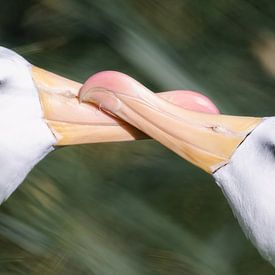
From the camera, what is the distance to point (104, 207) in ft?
12.7

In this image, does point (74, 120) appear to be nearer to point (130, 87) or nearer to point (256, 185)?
point (130, 87)

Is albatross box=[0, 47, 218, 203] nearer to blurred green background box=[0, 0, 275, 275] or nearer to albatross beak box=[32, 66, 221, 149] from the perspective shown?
albatross beak box=[32, 66, 221, 149]

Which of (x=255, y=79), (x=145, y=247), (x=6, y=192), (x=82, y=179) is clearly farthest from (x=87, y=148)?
(x=6, y=192)

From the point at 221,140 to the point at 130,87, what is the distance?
0.25 meters

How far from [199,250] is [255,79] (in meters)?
0.62

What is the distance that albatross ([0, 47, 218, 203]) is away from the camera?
9.27 ft

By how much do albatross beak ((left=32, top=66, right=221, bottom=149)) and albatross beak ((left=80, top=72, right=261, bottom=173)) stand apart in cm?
5

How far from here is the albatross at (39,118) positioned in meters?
2.82

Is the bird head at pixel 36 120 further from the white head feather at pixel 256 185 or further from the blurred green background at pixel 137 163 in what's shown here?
the blurred green background at pixel 137 163

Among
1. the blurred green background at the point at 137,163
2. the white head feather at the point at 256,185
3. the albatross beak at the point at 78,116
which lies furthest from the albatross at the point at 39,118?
the blurred green background at the point at 137,163

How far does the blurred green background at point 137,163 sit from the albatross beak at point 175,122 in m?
0.89

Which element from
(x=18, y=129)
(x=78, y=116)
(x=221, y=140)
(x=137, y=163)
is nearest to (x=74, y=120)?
(x=78, y=116)

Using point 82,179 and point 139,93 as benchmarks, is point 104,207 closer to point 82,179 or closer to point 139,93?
point 82,179

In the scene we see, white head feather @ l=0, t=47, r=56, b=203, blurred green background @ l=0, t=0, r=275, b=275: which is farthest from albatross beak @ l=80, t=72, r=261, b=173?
blurred green background @ l=0, t=0, r=275, b=275
